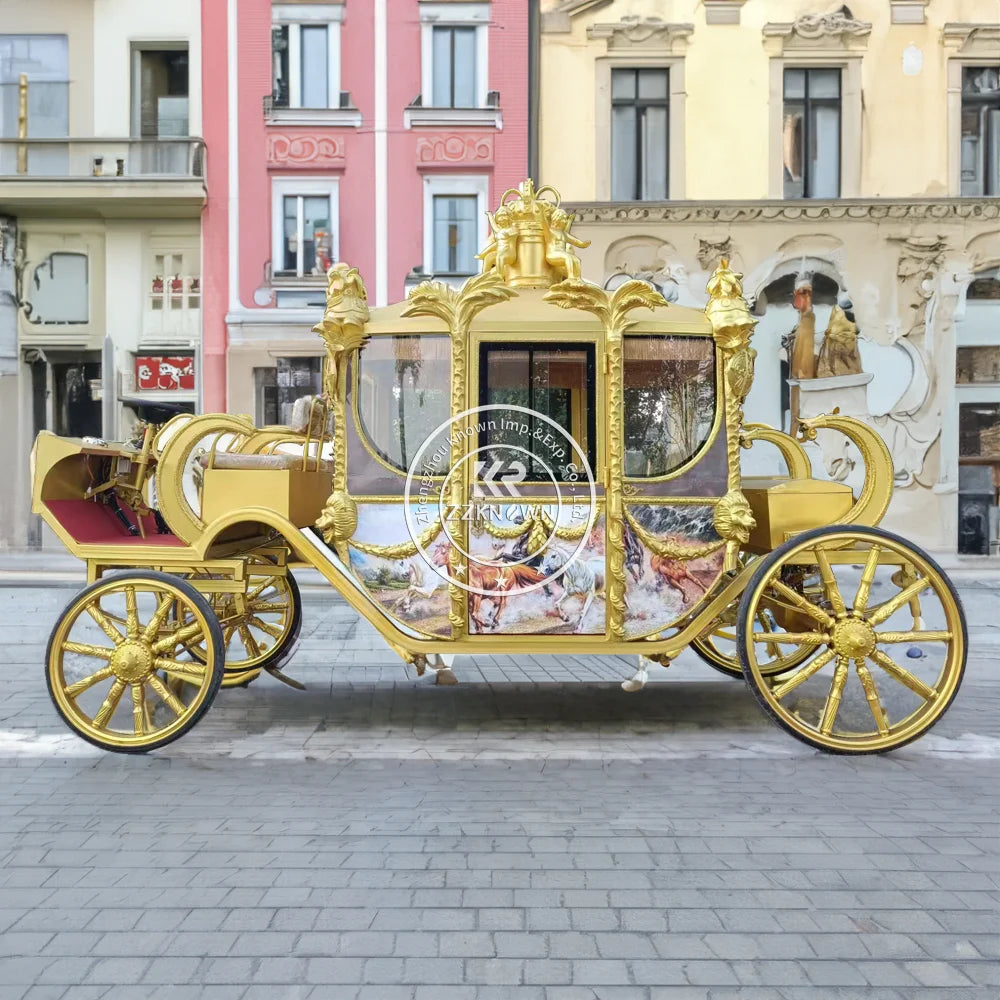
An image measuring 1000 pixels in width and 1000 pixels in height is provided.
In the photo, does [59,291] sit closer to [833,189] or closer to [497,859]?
[833,189]

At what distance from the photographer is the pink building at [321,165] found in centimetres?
1458

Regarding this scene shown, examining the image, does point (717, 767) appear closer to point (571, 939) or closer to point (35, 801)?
point (571, 939)

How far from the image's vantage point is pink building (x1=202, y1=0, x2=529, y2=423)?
14.6 m

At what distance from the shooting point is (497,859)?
326 cm

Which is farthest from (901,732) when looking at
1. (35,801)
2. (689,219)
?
(689,219)

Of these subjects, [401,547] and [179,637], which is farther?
[401,547]

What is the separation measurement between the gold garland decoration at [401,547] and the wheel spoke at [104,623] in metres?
1.16

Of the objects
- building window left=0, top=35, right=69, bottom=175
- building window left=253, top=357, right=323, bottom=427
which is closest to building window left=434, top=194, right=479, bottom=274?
building window left=253, top=357, right=323, bottom=427

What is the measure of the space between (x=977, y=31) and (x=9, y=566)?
15.6m

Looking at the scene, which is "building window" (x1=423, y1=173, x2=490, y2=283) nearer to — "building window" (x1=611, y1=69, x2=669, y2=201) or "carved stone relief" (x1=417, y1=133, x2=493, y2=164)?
"carved stone relief" (x1=417, y1=133, x2=493, y2=164)

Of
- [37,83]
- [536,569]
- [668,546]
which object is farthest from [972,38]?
[37,83]

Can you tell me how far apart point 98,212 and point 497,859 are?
14.4m

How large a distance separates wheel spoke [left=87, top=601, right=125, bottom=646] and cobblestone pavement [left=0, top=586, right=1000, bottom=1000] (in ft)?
1.82

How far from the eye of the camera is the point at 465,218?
1473 cm
